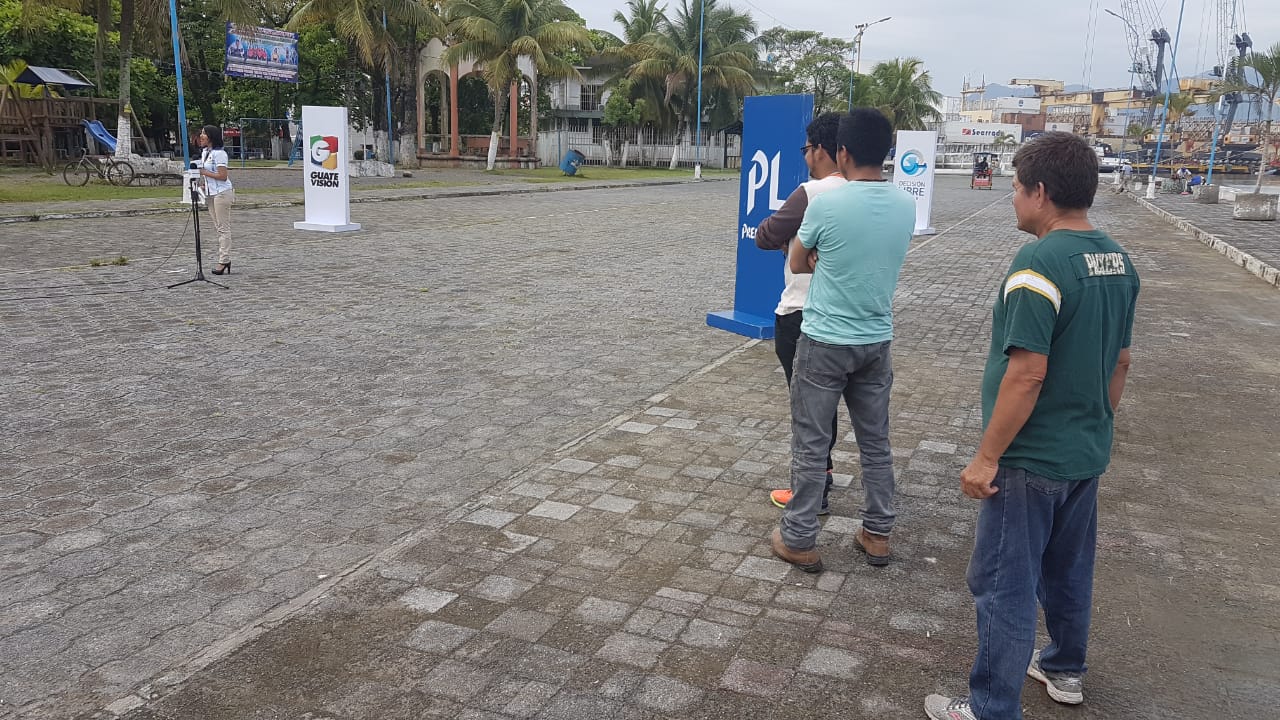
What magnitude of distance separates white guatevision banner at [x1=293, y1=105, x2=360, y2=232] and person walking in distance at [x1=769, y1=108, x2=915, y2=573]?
13.5 m

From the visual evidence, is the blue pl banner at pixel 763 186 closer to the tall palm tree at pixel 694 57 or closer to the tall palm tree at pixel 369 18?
the tall palm tree at pixel 369 18

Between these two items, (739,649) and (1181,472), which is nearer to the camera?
(739,649)

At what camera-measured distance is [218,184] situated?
35.9 ft

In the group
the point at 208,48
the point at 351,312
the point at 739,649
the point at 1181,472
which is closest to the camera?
the point at 739,649

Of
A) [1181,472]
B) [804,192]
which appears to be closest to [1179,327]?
[1181,472]

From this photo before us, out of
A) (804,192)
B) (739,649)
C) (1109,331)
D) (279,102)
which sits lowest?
(739,649)

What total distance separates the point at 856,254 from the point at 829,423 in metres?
0.69

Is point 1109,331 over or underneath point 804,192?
underneath

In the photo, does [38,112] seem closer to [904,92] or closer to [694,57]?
[694,57]

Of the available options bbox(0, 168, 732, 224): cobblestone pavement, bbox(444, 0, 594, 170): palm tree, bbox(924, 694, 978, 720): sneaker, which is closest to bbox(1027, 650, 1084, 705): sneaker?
bbox(924, 694, 978, 720): sneaker

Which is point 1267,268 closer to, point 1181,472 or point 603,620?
point 1181,472

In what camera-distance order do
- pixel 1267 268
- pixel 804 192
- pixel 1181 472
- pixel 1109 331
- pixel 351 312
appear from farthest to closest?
1. pixel 1267 268
2. pixel 351 312
3. pixel 1181 472
4. pixel 804 192
5. pixel 1109 331

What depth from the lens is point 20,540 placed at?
4.03 metres

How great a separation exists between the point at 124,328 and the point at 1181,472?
8.14 m
